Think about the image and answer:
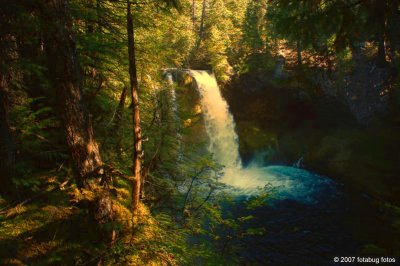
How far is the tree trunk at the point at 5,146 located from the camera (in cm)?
520

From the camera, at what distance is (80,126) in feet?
12.9

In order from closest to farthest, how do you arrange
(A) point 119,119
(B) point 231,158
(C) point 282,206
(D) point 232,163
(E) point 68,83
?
1. (E) point 68,83
2. (A) point 119,119
3. (C) point 282,206
4. (D) point 232,163
5. (B) point 231,158

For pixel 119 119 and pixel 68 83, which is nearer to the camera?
pixel 68 83

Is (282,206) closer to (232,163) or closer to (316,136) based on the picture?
→ (232,163)

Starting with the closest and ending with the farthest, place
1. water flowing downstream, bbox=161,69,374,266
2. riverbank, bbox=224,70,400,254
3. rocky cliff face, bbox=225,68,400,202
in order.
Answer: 1. water flowing downstream, bbox=161,69,374,266
2. riverbank, bbox=224,70,400,254
3. rocky cliff face, bbox=225,68,400,202

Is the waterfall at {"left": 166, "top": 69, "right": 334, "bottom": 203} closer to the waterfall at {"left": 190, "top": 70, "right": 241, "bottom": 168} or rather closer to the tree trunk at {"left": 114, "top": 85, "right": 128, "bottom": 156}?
the waterfall at {"left": 190, "top": 70, "right": 241, "bottom": 168}

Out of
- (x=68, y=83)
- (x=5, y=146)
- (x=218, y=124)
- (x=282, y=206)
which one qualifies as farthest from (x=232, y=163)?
(x=68, y=83)

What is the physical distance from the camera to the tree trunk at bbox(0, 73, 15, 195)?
5199mm

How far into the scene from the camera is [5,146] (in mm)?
5266

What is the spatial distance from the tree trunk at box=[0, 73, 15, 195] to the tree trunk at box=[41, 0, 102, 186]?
83.0 inches

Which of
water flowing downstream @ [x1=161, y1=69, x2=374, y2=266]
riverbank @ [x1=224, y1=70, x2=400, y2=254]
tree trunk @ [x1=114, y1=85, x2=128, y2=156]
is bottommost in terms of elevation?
water flowing downstream @ [x1=161, y1=69, x2=374, y2=266]

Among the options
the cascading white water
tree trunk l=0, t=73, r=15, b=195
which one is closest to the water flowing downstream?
the cascading white water

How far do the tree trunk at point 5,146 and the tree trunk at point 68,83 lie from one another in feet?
6.91

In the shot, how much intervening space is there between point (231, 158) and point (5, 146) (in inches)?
725
